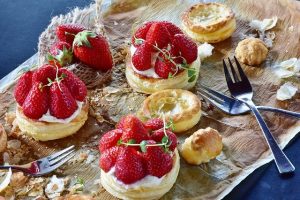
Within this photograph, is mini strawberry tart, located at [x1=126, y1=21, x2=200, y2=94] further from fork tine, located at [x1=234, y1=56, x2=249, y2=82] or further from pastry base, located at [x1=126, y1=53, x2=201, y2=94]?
fork tine, located at [x1=234, y1=56, x2=249, y2=82]

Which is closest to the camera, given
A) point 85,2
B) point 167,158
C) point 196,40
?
point 167,158

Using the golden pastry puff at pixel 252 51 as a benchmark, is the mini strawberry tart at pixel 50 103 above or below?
above

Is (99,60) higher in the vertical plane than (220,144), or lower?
higher

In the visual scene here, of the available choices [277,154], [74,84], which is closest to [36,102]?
[74,84]

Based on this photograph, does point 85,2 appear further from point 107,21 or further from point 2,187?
point 2,187

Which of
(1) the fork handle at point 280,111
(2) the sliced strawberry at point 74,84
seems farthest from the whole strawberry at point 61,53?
(1) the fork handle at point 280,111

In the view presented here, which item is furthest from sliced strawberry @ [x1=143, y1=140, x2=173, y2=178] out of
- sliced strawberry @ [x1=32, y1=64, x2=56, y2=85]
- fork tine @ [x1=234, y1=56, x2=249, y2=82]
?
fork tine @ [x1=234, y1=56, x2=249, y2=82]

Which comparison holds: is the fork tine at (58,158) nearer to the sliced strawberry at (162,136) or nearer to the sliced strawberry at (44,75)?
the sliced strawberry at (44,75)

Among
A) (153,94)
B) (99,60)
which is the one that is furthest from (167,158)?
(99,60)
